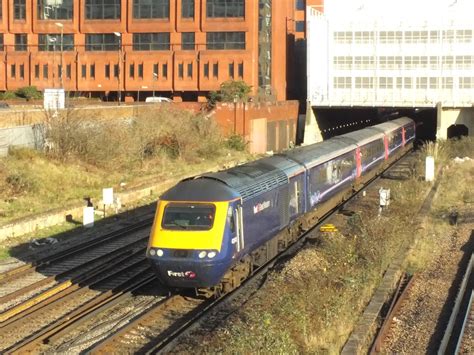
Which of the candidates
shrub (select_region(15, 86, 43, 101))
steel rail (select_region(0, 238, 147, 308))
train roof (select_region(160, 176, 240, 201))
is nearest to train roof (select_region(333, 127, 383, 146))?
steel rail (select_region(0, 238, 147, 308))

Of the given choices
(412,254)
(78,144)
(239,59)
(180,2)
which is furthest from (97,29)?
(412,254)

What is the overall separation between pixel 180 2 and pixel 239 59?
876 centimetres

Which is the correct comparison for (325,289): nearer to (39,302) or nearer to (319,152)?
(39,302)

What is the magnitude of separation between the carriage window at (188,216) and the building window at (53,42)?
61.9 metres

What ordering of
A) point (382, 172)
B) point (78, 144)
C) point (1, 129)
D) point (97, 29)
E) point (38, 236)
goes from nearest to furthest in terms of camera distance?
point (38, 236), point (1, 129), point (78, 144), point (382, 172), point (97, 29)

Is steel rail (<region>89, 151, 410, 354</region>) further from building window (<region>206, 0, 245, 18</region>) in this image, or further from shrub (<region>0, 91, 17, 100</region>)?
shrub (<region>0, 91, 17, 100</region>)

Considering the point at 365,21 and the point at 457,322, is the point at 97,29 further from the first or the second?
the point at 457,322

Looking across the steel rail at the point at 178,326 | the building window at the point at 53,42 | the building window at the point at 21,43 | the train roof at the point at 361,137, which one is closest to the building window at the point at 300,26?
the building window at the point at 53,42

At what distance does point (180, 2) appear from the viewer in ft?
221

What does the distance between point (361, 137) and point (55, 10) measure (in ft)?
161

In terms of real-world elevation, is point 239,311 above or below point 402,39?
below

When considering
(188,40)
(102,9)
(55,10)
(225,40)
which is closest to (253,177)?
(225,40)

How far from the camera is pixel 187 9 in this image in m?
67.8

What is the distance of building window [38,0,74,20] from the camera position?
69750 millimetres
